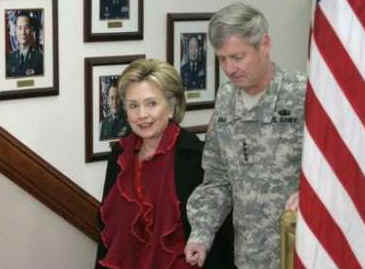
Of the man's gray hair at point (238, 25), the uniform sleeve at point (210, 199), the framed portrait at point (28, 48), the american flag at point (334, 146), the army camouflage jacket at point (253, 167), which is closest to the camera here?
the american flag at point (334, 146)

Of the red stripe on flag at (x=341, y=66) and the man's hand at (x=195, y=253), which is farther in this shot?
the man's hand at (x=195, y=253)

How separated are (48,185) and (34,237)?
0.20m

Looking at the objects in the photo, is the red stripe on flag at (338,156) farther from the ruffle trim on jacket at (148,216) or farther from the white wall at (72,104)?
the white wall at (72,104)

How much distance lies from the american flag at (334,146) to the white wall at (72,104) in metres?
1.29

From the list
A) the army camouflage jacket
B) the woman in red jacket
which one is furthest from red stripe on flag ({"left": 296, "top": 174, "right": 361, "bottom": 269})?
the woman in red jacket

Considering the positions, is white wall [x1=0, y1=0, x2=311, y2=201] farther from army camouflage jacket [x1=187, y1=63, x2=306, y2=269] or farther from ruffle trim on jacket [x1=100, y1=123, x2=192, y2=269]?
army camouflage jacket [x1=187, y1=63, x2=306, y2=269]

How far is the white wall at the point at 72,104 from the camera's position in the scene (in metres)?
3.16

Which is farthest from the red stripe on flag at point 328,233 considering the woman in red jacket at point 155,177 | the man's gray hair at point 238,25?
the woman in red jacket at point 155,177

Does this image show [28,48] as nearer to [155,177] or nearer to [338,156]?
[155,177]

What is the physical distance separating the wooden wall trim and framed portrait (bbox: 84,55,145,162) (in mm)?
149

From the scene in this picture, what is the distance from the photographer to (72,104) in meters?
3.26

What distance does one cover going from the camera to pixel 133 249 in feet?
9.58

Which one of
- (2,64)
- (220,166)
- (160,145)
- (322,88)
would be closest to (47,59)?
(2,64)

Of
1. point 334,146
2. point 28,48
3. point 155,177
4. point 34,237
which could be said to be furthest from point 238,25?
point 34,237
